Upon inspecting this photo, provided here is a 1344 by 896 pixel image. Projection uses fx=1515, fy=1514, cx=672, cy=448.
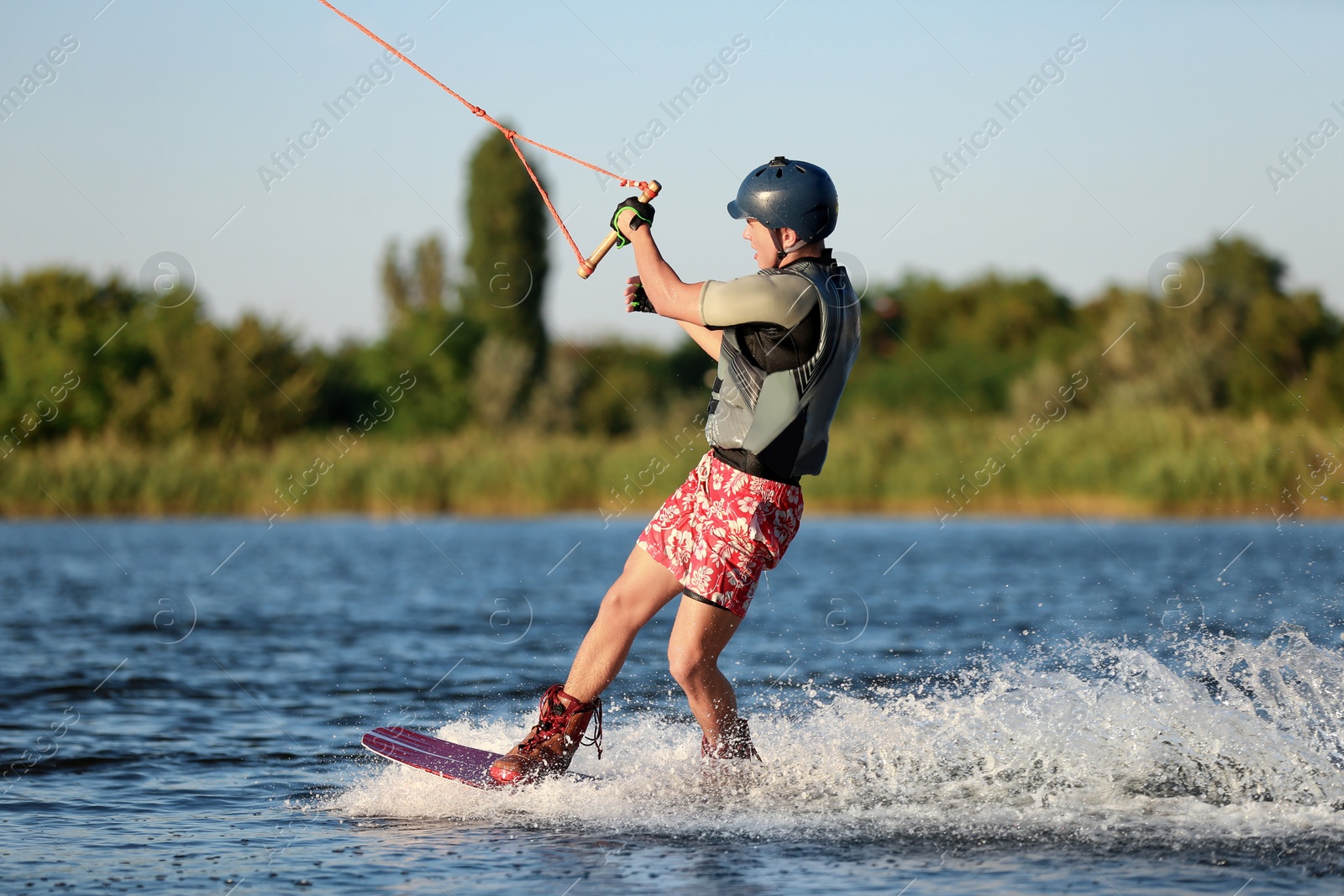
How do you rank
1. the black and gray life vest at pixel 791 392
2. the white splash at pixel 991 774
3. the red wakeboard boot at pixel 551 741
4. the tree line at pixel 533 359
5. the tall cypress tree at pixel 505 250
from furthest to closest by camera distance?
1. the tall cypress tree at pixel 505 250
2. the tree line at pixel 533 359
3. the red wakeboard boot at pixel 551 741
4. the black and gray life vest at pixel 791 392
5. the white splash at pixel 991 774

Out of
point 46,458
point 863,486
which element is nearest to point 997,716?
point 863,486

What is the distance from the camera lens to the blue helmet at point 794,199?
4715mm

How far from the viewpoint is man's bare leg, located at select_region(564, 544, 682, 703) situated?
483 centimetres

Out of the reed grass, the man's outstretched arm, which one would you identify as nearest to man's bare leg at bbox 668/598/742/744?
the man's outstretched arm

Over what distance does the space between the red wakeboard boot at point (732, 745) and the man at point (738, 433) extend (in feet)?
0.24

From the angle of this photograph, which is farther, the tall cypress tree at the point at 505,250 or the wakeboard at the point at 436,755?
the tall cypress tree at the point at 505,250

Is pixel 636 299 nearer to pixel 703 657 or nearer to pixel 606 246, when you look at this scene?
pixel 606 246

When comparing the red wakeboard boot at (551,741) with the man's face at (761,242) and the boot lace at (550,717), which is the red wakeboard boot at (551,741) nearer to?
the boot lace at (550,717)

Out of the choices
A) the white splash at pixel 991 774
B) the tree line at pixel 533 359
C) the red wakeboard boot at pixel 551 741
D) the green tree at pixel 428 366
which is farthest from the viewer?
the green tree at pixel 428 366

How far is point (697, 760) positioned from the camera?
17.0 feet

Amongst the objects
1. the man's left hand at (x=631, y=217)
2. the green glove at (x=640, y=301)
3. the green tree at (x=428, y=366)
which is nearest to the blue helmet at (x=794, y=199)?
the man's left hand at (x=631, y=217)

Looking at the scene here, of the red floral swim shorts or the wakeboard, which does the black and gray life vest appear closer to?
the red floral swim shorts

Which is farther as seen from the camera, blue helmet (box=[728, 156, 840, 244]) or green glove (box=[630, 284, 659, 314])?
green glove (box=[630, 284, 659, 314])

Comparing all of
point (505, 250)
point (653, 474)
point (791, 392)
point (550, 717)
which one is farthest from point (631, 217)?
point (505, 250)
